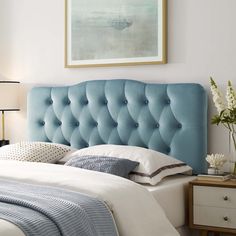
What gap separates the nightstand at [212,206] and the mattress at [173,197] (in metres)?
0.06

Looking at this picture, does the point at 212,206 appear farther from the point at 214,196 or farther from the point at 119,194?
the point at 119,194

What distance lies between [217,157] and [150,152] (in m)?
0.40

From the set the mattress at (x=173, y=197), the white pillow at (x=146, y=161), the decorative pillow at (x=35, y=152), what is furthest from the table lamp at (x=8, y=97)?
the mattress at (x=173, y=197)

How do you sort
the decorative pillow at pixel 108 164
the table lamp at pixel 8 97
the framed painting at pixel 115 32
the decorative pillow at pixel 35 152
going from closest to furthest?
the decorative pillow at pixel 108 164
the decorative pillow at pixel 35 152
the framed painting at pixel 115 32
the table lamp at pixel 8 97

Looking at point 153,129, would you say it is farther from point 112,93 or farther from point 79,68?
point 79,68

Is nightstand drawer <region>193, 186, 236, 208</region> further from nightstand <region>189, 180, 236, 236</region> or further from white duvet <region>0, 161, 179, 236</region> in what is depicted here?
white duvet <region>0, 161, 179, 236</region>

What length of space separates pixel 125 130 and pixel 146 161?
1.76 feet

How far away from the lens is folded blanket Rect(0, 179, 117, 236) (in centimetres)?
233

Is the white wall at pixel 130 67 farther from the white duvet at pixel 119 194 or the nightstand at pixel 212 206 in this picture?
the white duvet at pixel 119 194

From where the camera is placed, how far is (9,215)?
7.73 ft

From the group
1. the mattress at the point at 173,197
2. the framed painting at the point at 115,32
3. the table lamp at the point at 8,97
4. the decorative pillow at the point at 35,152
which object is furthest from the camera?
the table lamp at the point at 8,97

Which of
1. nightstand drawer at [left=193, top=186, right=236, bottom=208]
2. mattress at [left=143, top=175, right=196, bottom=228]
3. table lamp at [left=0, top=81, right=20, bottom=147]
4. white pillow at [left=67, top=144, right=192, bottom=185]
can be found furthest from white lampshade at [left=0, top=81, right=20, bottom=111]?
nightstand drawer at [left=193, top=186, right=236, bottom=208]

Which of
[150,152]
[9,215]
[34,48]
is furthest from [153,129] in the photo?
[9,215]

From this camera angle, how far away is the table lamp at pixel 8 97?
4.44m
